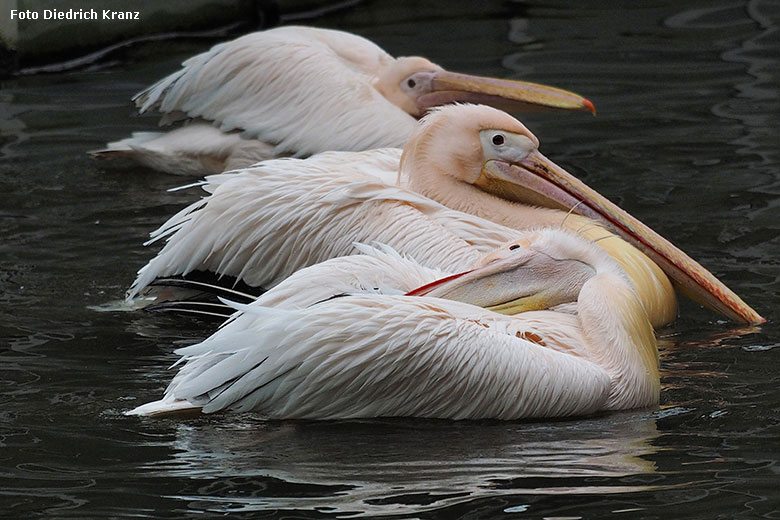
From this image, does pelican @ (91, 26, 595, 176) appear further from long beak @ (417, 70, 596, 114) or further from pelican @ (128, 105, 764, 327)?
pelican @ (128, 105, 764, 327)

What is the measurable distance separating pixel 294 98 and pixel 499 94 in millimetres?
968

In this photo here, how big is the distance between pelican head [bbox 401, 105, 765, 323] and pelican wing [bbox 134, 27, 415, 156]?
54.0 inches

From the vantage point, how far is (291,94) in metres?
6.66

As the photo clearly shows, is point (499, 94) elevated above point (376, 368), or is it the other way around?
point (499, 94)

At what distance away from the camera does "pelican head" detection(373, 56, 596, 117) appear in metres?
6.41

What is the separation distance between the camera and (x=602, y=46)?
358 inches

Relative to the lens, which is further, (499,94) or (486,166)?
(499,94)

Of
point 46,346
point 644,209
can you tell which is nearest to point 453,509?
point 46,346

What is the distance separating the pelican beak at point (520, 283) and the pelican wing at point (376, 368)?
233 millimetres

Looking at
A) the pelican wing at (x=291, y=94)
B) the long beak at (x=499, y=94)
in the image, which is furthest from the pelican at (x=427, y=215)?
the pelican wing at (x=291, y=94)

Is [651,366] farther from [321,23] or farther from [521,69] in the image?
[321,23]

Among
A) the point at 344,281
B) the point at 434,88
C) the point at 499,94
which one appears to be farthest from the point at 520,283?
the point at 434,88

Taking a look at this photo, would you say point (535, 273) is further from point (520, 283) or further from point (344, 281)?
point (344, 281)

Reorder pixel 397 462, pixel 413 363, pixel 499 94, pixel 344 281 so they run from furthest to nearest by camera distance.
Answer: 1. pixel 499 94
2. pixel 344 281
3. pixel 413 363
4. pixel 397 462
